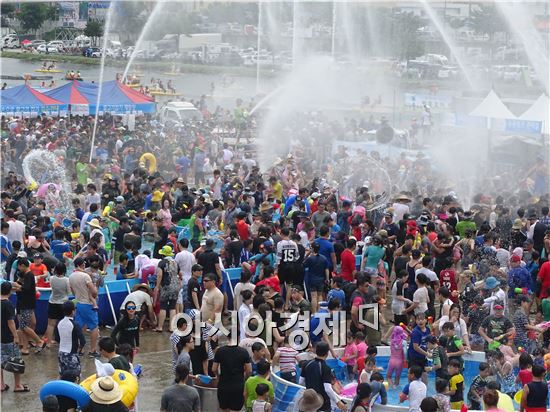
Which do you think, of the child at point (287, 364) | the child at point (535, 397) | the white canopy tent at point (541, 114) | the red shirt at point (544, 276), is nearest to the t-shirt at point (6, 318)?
the child at point (287, 364)

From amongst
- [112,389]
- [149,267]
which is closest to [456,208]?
[149,267]

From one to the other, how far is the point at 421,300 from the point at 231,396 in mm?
4041

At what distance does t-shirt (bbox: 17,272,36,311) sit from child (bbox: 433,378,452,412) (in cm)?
588

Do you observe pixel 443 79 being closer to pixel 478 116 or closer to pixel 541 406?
pixel 478 116

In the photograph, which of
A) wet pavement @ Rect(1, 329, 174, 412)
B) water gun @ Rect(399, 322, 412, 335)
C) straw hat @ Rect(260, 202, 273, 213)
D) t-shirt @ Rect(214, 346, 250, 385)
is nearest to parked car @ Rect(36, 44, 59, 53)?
straw hat @ Rect(260, 202, 273, 213)

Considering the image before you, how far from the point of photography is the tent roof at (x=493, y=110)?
1123 inches

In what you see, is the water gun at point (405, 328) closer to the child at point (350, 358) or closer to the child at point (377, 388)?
the child at point (350, 358)

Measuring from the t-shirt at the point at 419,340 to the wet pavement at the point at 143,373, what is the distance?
119 inches

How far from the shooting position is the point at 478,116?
95.6 feet

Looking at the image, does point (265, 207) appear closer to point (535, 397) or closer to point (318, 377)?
point (318, 377)

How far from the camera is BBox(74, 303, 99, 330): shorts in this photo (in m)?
15.0

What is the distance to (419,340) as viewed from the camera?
43.6ft

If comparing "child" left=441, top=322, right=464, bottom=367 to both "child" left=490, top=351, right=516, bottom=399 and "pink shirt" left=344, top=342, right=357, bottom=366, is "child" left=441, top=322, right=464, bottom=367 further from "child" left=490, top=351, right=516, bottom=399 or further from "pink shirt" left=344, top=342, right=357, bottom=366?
"pink shirt" left=344, top=342, right=357, bottom=366

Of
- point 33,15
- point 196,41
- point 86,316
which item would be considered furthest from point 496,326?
point 33,15
